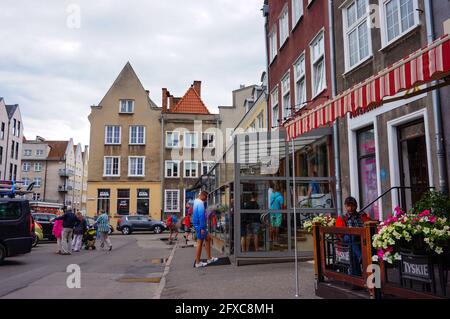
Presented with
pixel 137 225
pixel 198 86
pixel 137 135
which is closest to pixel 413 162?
pixel 137 225

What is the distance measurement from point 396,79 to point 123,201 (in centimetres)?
4023

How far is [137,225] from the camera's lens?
35.8 metres

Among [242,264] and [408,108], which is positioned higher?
[408,108]

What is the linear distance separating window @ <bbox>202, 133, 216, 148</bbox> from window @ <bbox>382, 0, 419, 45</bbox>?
114 ft

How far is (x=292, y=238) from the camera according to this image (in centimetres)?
1136

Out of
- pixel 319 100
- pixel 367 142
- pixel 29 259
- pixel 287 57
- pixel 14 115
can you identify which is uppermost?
pixel 14 115

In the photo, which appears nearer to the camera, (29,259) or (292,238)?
(292,238)

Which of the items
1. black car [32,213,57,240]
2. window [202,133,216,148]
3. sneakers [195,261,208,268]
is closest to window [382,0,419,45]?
sneakers [195,261,208,268]

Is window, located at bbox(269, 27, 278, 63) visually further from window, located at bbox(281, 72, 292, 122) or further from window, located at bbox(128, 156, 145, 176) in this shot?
window, located at bbox(128, 156, 145, 176)

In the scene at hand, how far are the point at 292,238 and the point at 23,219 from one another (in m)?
8.50

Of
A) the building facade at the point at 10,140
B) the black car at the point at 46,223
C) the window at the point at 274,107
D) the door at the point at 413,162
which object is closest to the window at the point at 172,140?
the black car at the point at 46,223

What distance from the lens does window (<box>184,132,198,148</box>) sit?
45309 mm
